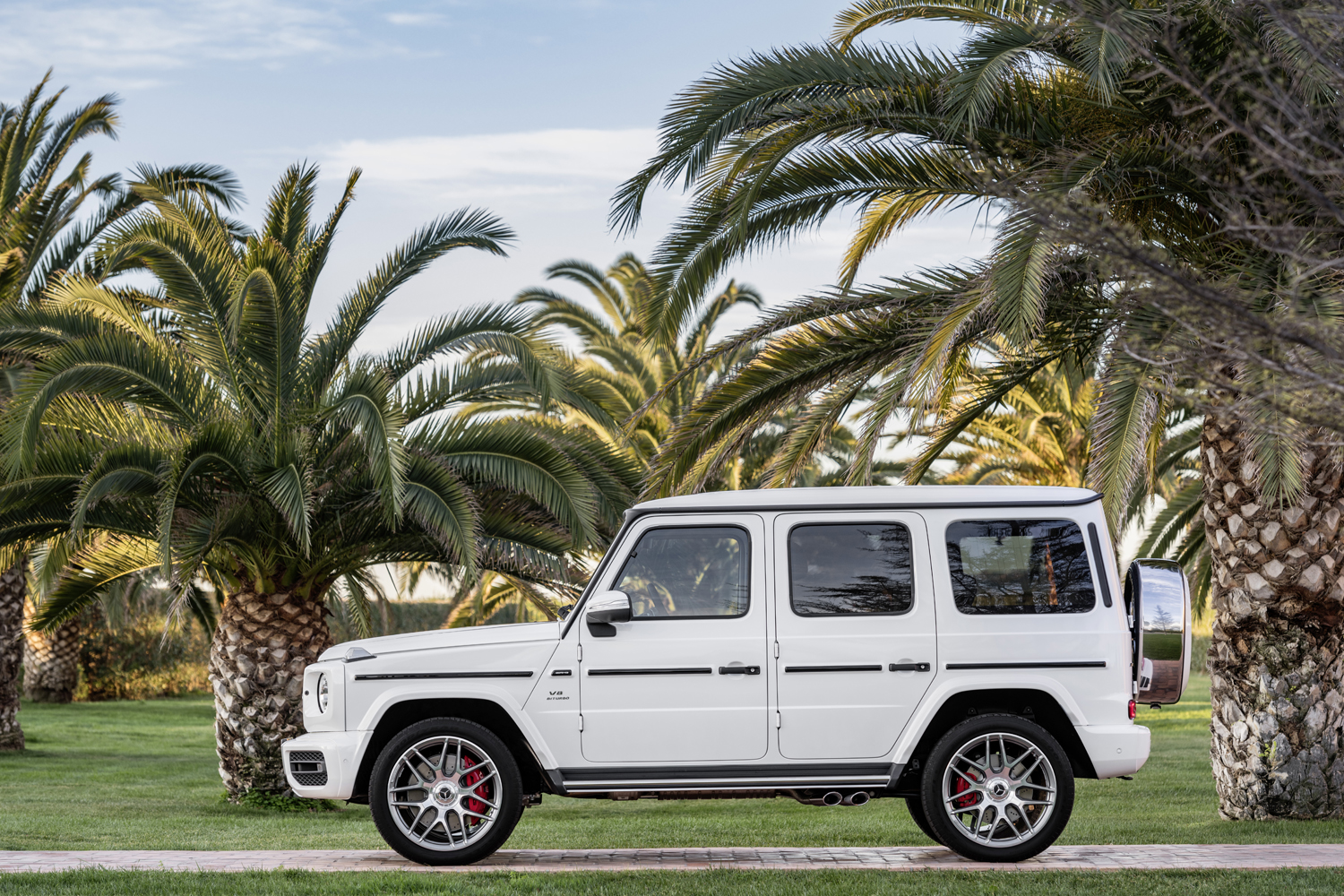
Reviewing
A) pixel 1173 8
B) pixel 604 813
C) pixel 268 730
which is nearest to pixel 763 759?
pixel 1173 8

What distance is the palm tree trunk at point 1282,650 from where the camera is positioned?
1008 cm

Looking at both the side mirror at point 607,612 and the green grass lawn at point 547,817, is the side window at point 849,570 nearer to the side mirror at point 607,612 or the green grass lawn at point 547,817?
the side mirror at point 607,612

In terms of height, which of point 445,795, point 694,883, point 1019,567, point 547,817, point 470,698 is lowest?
point 547,817

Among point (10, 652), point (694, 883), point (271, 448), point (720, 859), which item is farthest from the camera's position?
point (10, 652)

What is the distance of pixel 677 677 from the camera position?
7.27 metres

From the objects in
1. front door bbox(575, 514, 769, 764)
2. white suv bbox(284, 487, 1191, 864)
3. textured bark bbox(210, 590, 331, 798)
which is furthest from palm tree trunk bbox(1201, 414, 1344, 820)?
textured bark bbox(210, 590, 331, 798)

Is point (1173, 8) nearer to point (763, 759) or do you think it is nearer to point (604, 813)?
point (763, 759)

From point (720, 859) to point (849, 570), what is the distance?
200 cm

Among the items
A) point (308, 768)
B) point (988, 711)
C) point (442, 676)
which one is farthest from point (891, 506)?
point (308, 768)

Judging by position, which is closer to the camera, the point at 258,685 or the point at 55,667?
the point at 258,685

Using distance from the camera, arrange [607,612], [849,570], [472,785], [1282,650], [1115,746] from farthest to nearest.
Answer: [1282,650] < [849,570] < [472,785] < [1115,746] < [607,612]

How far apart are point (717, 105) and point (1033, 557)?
4203 millimetres

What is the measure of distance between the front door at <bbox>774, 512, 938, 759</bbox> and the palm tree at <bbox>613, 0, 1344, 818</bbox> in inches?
72.2

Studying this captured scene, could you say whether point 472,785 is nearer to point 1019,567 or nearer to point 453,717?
point 453,717
